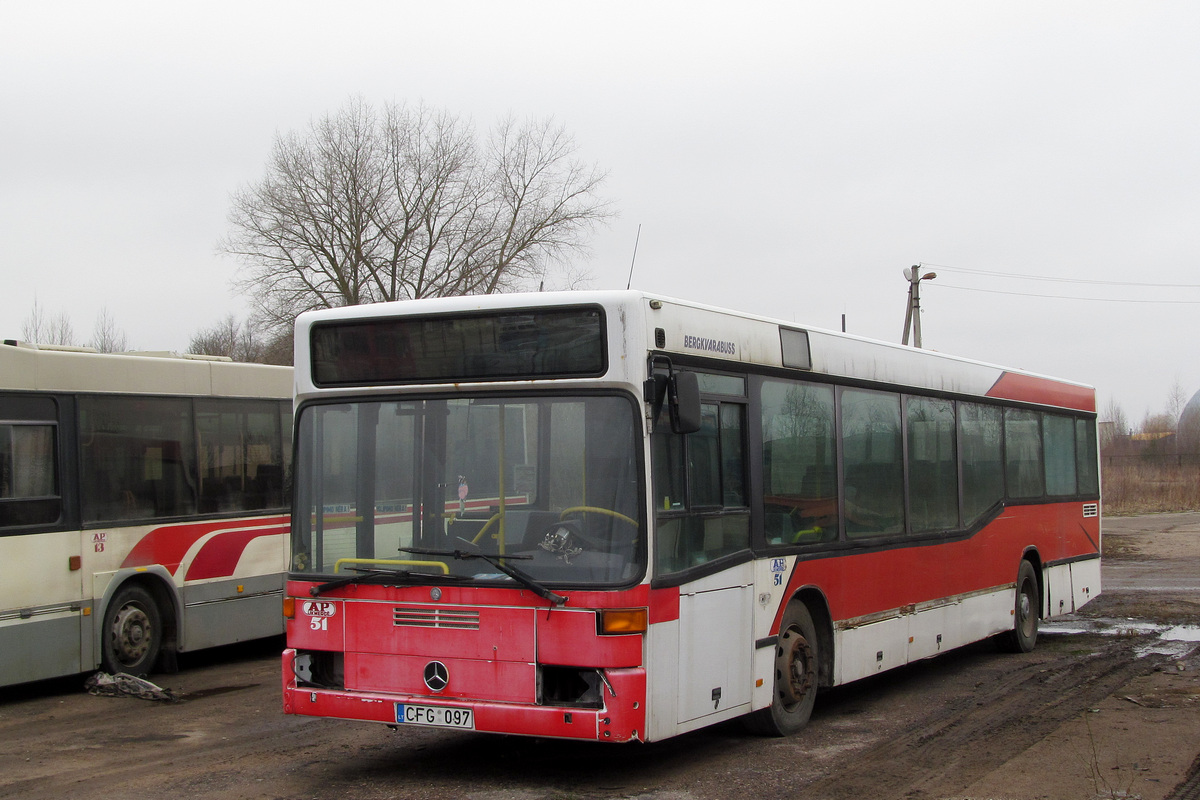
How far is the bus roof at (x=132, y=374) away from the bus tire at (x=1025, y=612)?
26.0 ft

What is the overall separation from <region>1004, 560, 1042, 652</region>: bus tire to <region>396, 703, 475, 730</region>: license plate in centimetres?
754

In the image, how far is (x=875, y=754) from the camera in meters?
7.53

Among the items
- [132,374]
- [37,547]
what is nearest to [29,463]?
[37,547]

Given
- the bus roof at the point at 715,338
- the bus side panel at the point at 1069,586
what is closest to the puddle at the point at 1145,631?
the bus side panel at the point at 1069,586

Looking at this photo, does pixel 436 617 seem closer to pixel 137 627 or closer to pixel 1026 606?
pixel 137 627

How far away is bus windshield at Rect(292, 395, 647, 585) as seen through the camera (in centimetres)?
643

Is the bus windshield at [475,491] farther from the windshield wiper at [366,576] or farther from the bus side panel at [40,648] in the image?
the bus side panel at [40,648]

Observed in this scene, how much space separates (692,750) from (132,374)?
21.0 feet

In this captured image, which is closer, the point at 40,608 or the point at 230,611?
the point at 40,608

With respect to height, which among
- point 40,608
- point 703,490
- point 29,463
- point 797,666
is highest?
point 29,463

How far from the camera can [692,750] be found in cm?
769

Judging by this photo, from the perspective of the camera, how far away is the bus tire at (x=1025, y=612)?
12258mm

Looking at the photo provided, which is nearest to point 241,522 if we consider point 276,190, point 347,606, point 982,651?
point 347,606

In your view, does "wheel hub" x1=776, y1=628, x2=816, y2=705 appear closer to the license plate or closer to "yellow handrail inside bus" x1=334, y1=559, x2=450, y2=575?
the license plate
